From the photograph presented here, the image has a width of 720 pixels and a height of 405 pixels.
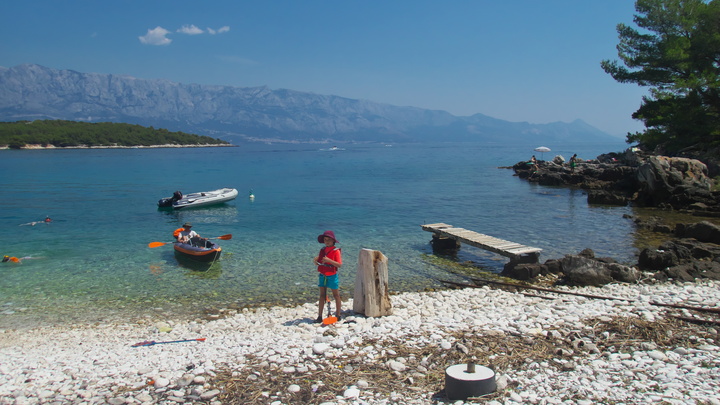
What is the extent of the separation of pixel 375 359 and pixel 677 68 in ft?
115

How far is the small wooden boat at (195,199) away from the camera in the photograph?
35.2 meters

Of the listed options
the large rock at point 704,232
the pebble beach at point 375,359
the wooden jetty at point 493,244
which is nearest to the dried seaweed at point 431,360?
the pebble beach at point 375,359

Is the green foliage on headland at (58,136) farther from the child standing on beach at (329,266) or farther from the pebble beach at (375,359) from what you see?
the child standing on beach at (329,266)

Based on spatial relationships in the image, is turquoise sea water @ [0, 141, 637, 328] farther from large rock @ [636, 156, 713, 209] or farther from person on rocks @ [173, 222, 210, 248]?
large rock @ [636, 156, 713, 209]

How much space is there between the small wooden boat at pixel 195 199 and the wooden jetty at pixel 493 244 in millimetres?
20882

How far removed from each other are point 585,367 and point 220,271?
527 inches

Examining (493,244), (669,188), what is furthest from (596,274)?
(669,188)

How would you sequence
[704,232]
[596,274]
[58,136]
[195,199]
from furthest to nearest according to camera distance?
[58,136]
[195,199]
[704,232]
[596,274]

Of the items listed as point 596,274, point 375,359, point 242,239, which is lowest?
point 242,239

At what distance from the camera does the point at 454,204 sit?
39.1m

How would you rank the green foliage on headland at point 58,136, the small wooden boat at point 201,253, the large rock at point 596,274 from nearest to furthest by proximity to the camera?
the large rock at point 596,274 < the small wooden boat at point 201,253 < the green foliage on headland at point 58,136

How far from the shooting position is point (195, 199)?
36562mm

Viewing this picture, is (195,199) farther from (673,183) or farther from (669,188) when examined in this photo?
(673,183)

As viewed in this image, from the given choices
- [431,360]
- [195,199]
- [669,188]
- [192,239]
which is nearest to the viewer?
[431,360]
